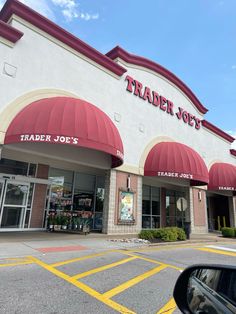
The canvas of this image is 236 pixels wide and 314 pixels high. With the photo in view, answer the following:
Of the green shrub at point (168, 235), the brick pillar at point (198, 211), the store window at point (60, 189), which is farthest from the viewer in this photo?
the brick pillar at point (198, 211)

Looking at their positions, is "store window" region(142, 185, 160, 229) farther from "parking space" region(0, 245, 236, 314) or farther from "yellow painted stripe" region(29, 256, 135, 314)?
"yellow painted stripe" region(29, 256, 135, 314)

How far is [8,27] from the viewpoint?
1290 centimetres

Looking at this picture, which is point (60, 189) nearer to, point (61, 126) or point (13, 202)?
point (13, 202)

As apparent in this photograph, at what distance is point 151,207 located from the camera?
22.6 m

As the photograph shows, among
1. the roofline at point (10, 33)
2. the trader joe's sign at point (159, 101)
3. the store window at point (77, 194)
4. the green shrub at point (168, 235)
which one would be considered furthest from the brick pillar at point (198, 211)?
the roofline at point (10, 33)

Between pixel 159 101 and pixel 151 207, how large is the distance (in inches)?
358

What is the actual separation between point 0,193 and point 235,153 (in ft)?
91.2

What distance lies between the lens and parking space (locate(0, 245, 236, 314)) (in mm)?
4748

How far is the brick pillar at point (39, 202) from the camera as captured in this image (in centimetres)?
1581

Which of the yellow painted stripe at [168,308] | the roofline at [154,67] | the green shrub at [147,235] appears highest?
the roofline at [154,67]

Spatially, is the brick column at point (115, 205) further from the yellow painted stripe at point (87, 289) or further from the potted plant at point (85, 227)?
the yellow painted stripe at point (87, 289)

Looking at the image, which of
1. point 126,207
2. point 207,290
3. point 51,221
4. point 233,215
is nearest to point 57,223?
point 51,221

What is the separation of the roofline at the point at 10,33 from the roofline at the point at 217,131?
19.8m

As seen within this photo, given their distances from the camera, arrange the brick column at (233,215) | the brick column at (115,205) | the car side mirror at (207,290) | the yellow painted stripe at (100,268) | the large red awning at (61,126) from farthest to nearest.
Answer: the brick column at (233,215), the brick column at (115,205), the large red awning at (61,126), the yellow painted stripe at (100,268), the car side mirror at (207,290)
